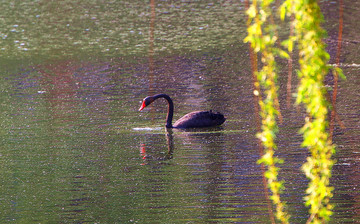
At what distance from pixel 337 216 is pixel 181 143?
14.3 feet

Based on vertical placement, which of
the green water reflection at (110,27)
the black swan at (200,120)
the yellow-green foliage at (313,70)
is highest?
the yellow-green foliage at (313,70)

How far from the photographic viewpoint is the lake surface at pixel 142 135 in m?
8.48

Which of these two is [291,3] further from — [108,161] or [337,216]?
[108,161]

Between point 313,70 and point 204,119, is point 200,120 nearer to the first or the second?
point 204,119

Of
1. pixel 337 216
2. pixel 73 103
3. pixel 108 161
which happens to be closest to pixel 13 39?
pixel 73 103

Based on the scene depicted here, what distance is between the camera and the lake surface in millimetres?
8484

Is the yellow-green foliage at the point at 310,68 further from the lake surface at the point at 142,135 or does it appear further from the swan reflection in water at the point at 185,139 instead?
the swan reflection in water at the point at 185,139

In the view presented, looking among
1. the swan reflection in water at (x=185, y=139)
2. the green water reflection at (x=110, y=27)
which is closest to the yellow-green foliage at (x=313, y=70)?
the swan reflection in water at (x=185, y=139)

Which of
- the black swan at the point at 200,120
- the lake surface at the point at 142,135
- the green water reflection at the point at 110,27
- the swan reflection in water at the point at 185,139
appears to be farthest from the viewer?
the green water reflection at the point at 110,27

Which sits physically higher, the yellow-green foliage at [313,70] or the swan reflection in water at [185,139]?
the yellow-green foliage at [313,70]

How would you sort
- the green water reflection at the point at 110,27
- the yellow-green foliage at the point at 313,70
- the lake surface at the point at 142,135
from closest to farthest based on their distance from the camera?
the yellow-green foliage at the point at 313,70, the lake surface at the point at 142,135, the green water reflection at the point at 110,27

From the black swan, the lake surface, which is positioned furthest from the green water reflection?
the black swan

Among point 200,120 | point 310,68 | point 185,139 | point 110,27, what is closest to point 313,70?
point 310,68

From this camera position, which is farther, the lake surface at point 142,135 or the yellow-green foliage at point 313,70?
the lake surface at point 142,135
